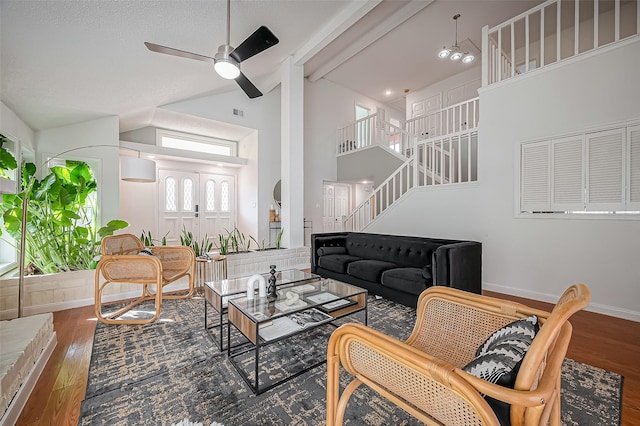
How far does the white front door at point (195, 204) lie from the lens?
6051mm

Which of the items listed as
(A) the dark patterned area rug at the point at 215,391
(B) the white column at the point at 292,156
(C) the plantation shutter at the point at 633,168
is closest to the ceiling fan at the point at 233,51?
(B) the white column at the point at 292,156

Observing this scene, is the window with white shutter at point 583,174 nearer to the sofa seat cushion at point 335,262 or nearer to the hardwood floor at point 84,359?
the hardwood floor at point 84,359

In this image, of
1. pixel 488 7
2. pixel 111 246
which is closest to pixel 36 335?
pixel 111 246

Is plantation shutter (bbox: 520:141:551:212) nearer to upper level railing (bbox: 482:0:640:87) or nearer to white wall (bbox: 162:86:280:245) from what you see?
upper level railing (bbox: 482:0:640:87)

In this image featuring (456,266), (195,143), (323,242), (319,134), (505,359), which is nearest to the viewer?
(505,359)

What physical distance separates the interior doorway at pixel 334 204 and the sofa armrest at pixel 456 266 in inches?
183

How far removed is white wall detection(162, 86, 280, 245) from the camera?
5934 millimetres

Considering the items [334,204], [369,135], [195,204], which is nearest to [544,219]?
[369,135]

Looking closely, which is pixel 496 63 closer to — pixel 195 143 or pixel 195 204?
pixel 195 143

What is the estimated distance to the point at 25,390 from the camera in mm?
1607

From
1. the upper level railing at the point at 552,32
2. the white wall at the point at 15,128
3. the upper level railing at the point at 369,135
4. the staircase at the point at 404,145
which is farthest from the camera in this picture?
the upper level railing at the point at 369,135

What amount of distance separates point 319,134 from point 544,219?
215 inches

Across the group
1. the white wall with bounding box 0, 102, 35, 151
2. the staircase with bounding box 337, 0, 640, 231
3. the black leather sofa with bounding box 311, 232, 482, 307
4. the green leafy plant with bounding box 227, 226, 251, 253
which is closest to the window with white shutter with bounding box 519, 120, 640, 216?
the staircase with bounding box 337, 0, 640, 231

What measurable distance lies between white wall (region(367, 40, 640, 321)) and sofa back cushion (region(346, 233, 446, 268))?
109cm
